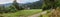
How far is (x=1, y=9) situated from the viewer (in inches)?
69.4

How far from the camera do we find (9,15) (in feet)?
5.71

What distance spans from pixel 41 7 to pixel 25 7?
0.65ft

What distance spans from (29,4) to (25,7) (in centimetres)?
6

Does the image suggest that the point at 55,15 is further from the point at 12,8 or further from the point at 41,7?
the point at 12,8

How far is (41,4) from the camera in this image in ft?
5.72

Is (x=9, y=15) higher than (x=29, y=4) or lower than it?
lower

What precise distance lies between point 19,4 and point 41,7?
27cm

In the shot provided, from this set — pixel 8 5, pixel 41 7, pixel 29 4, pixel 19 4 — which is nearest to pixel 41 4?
pixel 41 7

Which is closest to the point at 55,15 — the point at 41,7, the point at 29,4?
the point at 41,7

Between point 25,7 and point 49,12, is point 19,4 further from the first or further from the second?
point 49,12

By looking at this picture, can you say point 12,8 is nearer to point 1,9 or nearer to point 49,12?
point 1,9

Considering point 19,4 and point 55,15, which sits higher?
point 19,4

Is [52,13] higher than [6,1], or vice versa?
[6,1]

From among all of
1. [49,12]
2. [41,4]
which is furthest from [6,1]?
[49,12]
